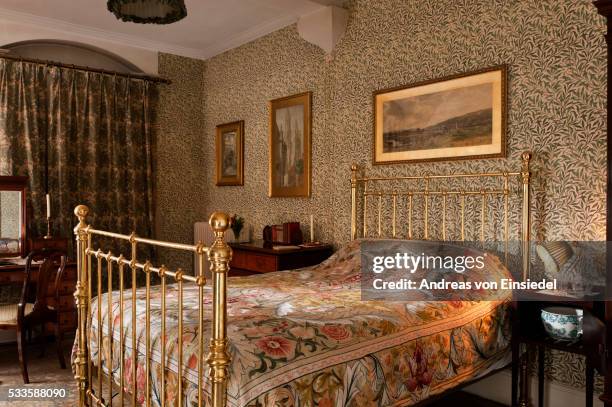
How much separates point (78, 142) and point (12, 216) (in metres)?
0.95

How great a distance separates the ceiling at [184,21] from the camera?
4.48m

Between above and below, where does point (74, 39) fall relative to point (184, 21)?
below

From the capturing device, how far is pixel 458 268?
305 centimetres

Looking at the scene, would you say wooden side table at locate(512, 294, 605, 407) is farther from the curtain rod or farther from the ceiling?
the curtain rod

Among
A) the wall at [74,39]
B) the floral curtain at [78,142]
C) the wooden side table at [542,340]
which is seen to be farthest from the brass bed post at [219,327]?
the wall at [74,39]

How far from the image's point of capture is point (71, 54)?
5.14 metres

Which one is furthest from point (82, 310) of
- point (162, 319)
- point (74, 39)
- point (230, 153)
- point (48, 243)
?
point (74, 39)

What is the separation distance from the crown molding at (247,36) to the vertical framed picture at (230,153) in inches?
32.9

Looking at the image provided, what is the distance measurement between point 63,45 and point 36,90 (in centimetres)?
65

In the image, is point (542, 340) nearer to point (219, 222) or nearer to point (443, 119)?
point (443, 119)

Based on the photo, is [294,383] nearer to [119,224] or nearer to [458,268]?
[458,268]

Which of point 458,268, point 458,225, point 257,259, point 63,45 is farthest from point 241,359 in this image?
point 63,45

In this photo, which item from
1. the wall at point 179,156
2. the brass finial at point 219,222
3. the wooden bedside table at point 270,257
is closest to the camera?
the brass finial at point 219,222

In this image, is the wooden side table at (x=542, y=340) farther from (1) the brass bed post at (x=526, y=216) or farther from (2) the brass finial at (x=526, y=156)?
(2) the brass finial at (x=526, y=156)
